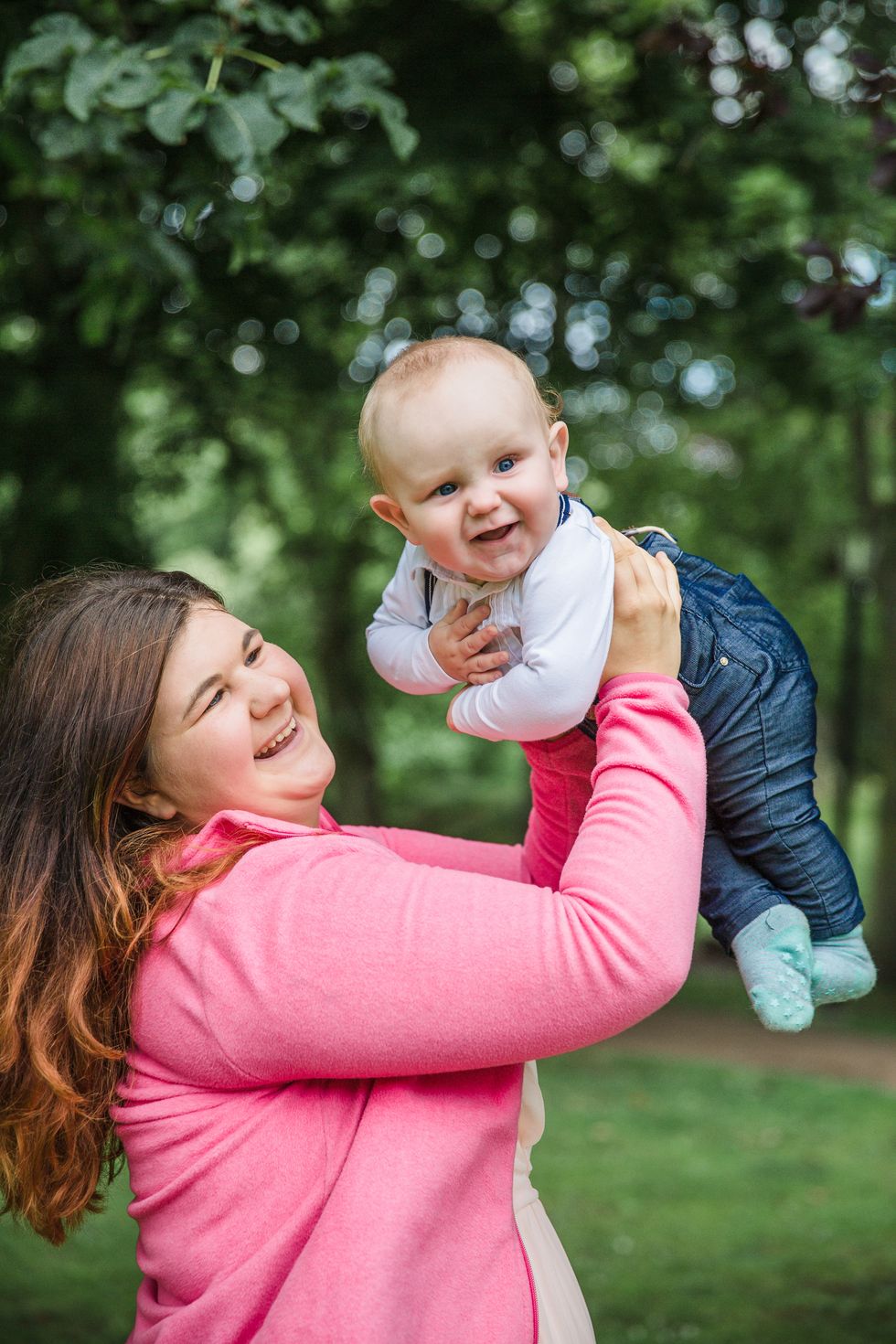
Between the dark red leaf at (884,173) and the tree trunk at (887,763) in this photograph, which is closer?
the dark red leaf at (884,173)

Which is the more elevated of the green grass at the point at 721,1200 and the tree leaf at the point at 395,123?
the tree leaf at the point at 395,123

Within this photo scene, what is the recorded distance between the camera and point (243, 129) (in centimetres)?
256

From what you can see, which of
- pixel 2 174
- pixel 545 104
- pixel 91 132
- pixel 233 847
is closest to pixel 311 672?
pixel 545 104

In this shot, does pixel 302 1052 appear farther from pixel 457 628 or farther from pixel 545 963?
pixel 457 628

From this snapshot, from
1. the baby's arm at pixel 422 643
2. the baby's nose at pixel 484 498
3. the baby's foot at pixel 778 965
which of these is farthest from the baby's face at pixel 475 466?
the baby's foot at pixel 778 965

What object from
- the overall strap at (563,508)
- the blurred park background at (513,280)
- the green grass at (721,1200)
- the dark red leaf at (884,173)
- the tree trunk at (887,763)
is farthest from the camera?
the tree trunk at (887,763)

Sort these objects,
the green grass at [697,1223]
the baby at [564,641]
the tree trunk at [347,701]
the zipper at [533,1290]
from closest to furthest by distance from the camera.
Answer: the zipper at [533,1290] < the baby at [564,641] < the green grass at [697,1223] < the tree trunk at [347,701]

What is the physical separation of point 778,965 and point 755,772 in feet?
1.02

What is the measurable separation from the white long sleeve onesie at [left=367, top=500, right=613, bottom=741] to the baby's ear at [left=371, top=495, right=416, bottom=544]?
0.33 feet

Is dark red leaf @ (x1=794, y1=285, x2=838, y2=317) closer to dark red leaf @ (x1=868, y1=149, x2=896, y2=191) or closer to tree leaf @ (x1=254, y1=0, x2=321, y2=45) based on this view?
dark red leaf @ (x1=868, y1=149, x2=896, y2=191)

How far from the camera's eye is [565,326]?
25.0 ft

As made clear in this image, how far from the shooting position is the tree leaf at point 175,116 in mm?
2520

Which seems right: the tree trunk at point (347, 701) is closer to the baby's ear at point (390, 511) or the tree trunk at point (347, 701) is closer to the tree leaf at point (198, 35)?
the tree leaf at point (198, 35)

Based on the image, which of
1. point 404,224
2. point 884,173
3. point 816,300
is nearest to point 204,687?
point 816,300
